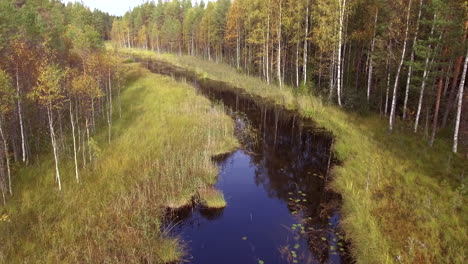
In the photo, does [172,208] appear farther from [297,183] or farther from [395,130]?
[395,130]

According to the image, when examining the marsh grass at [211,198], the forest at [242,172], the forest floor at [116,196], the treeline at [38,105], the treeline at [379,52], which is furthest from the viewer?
the treeline at [379,52]

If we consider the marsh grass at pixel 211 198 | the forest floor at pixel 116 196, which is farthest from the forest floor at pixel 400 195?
the forest floor at pixel 116 196

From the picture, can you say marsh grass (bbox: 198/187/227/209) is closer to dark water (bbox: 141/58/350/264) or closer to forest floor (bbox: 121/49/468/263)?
dark water (bbox: 141/58/350/264)

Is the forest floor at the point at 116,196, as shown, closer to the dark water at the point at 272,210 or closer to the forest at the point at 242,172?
the forest at the point at 242,172

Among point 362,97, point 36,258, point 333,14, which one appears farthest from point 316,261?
point 333,14

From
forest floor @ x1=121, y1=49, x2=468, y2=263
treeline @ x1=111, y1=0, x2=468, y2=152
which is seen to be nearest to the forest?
forest floor @ x1=121, y1=49, x2=468, y2=263
